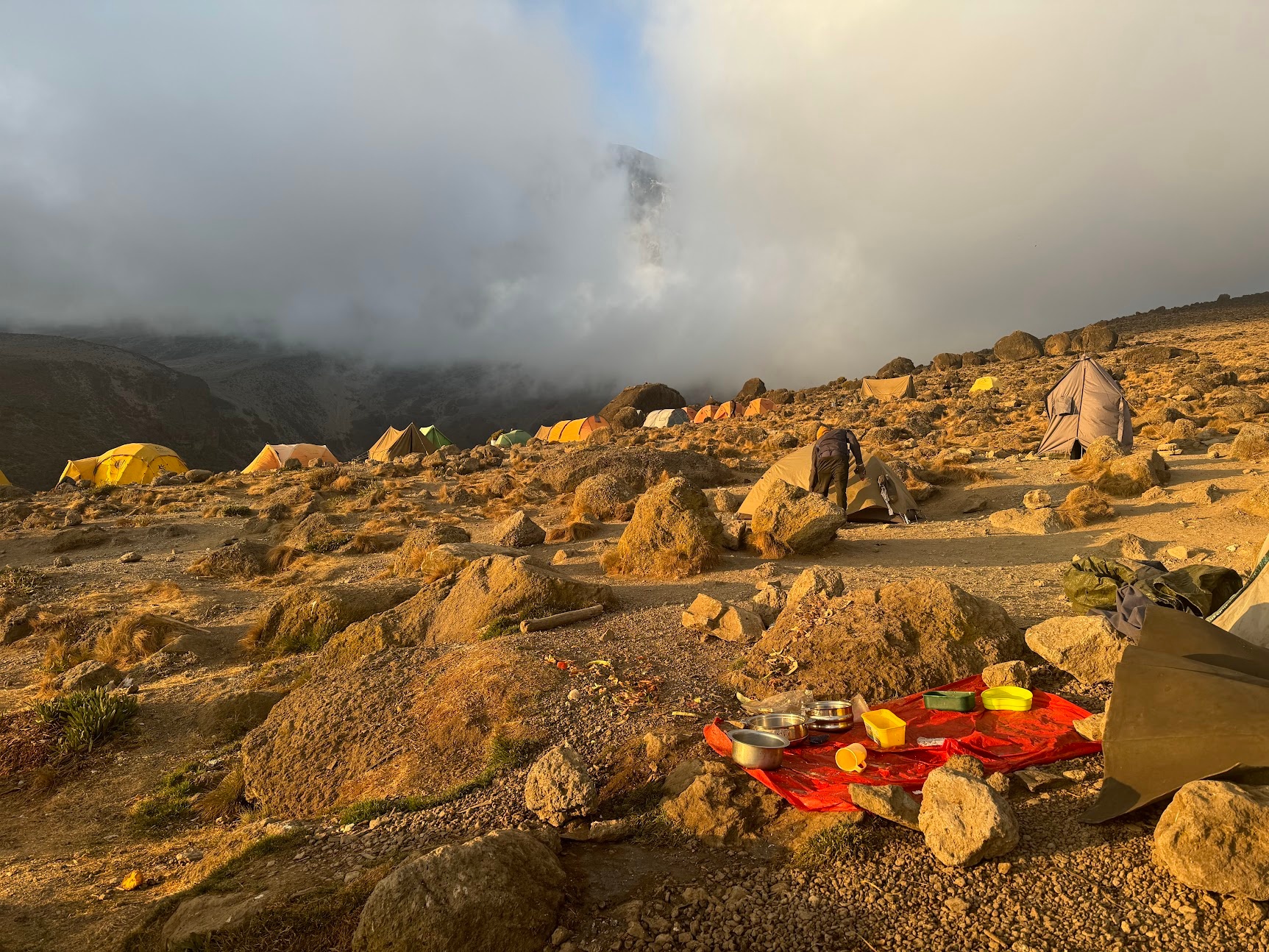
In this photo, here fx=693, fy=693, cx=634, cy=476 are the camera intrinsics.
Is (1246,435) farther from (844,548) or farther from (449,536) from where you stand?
(449,536)

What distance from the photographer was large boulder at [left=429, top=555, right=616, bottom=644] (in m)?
7.06

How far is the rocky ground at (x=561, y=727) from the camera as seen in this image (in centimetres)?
288

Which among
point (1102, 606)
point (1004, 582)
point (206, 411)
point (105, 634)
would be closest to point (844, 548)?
point (1004, 582)

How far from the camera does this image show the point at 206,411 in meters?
75.0

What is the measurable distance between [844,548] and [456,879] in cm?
828

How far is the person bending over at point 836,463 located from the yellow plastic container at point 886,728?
750cm

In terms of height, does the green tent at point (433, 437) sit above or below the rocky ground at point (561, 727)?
above

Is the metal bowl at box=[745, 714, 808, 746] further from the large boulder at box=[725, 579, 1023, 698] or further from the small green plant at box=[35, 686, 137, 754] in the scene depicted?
the small green plant at box=[35, 686, 137, 754]

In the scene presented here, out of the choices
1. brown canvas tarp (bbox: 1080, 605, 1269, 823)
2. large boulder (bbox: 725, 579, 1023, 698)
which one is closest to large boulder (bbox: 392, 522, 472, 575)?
large boulder (bbox: 725, 579, 1023, 698)

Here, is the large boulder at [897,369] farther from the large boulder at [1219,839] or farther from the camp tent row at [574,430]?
the large boulder at [1219,839]

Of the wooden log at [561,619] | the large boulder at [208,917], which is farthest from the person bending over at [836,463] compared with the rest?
the large boulder at [208,917]

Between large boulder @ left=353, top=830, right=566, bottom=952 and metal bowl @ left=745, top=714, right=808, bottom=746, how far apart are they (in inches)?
67.2

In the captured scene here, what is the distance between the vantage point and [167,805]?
5.36 meters

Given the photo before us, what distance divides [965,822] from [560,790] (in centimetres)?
204
